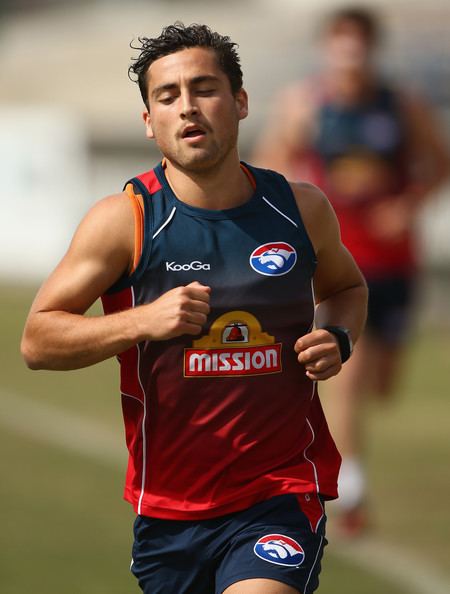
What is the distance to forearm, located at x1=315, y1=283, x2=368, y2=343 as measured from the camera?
493 centimetres

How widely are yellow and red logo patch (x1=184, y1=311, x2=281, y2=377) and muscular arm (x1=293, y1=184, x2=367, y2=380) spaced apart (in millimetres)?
134

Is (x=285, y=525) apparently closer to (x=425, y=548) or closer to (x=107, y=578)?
(x=107, y=578)

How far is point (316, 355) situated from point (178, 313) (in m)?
0.54

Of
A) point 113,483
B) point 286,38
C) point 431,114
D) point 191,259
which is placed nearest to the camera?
point 191,259

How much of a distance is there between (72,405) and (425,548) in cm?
A: 581

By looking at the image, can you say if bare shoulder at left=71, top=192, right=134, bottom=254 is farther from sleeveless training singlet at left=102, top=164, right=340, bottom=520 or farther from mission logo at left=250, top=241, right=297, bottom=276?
mission logo at left=250, top=241, right=297, bottom=276

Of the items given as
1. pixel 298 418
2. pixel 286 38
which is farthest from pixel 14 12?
pixel 298 418

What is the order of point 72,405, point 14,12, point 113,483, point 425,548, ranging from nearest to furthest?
1. point 425,548
2. point 113,483
3. point 72,405
4. point 14,12

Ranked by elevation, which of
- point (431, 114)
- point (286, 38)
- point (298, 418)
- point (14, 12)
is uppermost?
point (14, 12)

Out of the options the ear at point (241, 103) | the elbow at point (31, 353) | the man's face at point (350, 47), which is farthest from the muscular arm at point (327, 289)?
the man's face at point (350, 47)

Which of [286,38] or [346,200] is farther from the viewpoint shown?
[286,38]

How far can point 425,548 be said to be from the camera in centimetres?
786

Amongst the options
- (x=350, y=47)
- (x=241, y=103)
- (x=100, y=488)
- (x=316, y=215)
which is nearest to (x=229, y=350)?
(x=316, y=215)

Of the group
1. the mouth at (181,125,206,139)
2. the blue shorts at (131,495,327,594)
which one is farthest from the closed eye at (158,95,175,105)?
the blue shorts at (131,495,327,594)
